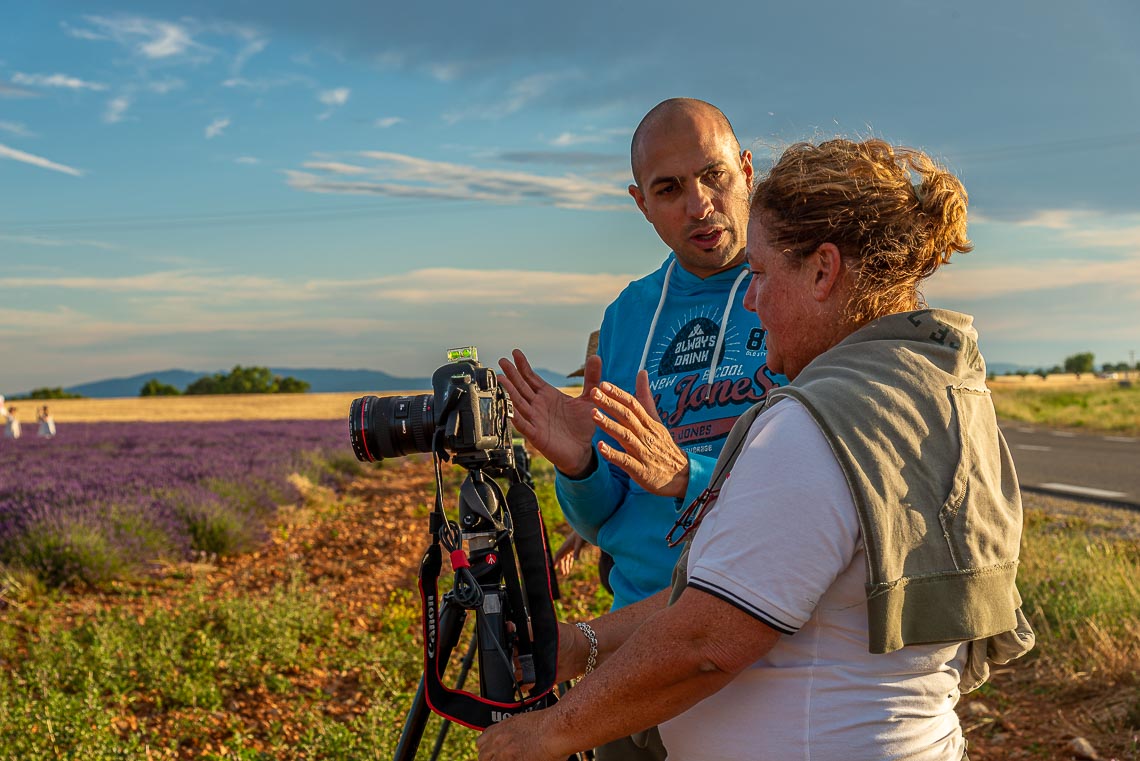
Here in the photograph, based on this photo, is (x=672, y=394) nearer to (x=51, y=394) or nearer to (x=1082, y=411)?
(x=1082, y=411)

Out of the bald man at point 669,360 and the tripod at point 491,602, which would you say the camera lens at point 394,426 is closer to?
the tripod at point 491,602

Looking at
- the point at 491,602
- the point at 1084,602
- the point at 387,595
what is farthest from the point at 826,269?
the point at 387,595

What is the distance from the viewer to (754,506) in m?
1.54

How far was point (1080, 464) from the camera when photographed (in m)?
15.7

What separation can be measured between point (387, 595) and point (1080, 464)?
41.6 feet

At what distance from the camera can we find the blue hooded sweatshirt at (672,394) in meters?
2.59

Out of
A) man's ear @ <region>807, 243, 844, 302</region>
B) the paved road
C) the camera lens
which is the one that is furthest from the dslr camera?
the paved road

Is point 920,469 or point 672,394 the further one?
point 672,394

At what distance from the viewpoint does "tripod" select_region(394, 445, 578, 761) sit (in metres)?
2.11

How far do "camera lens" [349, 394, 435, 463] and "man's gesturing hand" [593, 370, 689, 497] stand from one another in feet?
1.49

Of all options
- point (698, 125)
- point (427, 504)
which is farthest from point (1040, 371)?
point (698, 125)

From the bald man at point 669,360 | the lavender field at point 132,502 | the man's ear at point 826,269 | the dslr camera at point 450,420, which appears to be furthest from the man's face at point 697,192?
the lavender field at point 132,502

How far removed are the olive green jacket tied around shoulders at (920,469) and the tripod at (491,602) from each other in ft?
1.93

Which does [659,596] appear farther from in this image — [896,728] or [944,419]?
[944,419]
